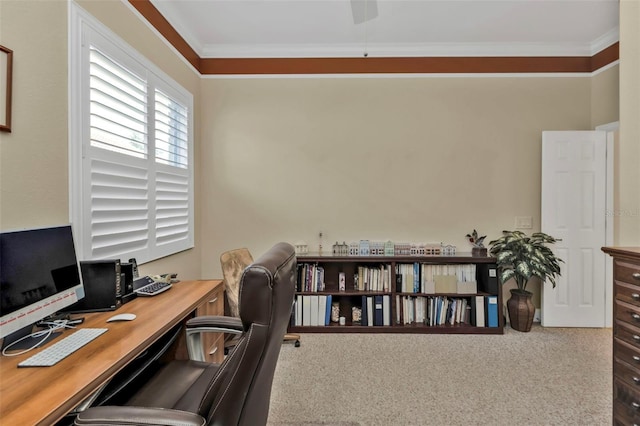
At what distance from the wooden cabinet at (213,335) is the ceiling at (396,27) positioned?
2.50 meters

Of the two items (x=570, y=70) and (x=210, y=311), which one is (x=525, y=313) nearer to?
(x=570, y=70)

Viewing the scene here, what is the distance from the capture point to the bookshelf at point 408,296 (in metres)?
3.27

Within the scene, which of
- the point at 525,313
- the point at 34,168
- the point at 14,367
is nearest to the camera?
the point at 14,367

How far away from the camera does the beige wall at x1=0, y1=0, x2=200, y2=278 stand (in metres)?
1.46

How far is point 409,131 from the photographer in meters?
3.62

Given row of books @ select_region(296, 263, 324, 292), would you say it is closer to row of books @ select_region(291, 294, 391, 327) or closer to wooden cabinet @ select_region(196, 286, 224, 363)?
row of books @ select_region(291, 294, 391, 327)

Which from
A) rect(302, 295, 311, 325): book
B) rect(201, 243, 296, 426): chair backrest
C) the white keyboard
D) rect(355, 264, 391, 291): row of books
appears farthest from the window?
rect(355, 264, 391, 291): row of books

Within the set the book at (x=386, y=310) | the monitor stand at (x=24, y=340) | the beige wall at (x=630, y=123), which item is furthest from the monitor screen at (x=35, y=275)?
the beige wall at (x=630, y=123)

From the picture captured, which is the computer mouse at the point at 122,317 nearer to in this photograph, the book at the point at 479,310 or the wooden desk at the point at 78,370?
the wooden desk at the point at 78,370

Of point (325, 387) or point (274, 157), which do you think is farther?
point (274, 157)

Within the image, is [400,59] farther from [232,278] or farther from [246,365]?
[246,365]

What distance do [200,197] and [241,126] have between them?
3.18ft

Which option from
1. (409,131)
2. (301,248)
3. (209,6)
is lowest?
(301,248)

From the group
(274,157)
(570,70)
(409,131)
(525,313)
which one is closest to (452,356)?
(525,313)
